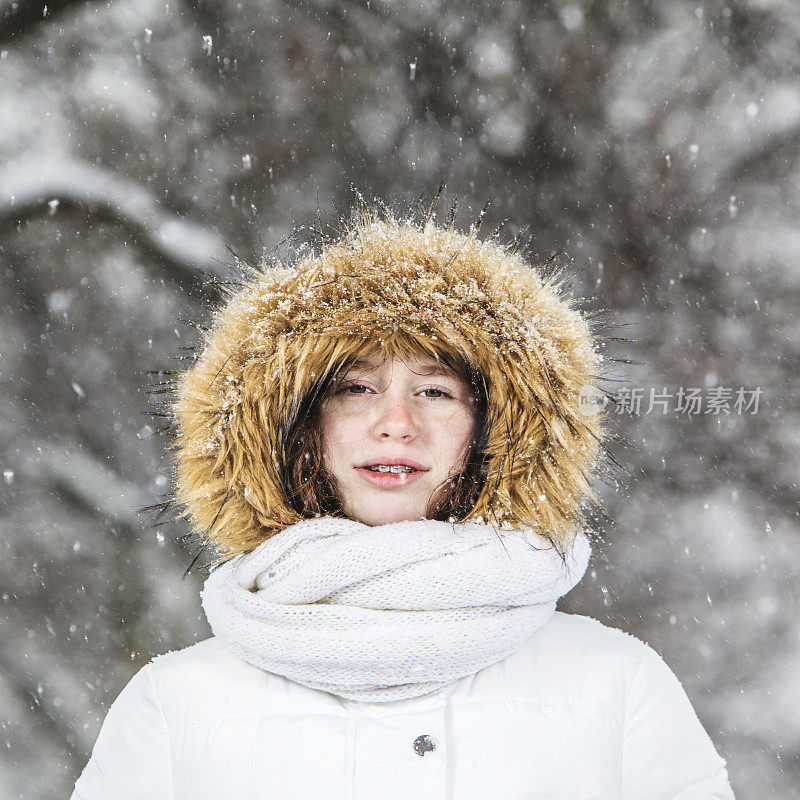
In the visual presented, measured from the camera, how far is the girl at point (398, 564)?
1.48 m

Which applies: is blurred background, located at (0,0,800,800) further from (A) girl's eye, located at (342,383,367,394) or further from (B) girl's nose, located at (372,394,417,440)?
(B) girl's nose, located at (372,394,417,440)

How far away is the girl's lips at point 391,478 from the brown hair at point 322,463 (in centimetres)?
6

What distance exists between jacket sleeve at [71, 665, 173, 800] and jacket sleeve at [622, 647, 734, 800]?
91cm

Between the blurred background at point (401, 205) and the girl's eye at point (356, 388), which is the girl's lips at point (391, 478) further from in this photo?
the blurred background at point (401, 205)

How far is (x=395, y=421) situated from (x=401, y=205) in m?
2.31

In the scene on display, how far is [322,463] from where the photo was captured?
175 centimetres

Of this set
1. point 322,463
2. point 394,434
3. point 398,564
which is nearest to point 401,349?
point 394,434

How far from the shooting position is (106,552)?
374 centimetres

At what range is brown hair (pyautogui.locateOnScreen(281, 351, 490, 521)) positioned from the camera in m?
1.68

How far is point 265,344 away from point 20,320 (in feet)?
8.11

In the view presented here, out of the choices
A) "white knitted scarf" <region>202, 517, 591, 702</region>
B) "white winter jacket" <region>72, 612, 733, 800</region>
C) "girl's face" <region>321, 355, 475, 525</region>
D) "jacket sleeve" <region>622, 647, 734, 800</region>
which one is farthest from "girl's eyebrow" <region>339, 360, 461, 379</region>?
"jacket sleeve" <region>622, 647, 734, 800</region>

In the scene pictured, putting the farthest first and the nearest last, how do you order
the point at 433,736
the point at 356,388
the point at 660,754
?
the point at 356,388
the point at 660,754
the point at 433,736

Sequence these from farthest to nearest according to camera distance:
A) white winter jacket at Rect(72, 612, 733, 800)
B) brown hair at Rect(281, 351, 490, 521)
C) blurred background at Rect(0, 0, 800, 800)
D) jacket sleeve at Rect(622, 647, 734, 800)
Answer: blurred background at Rect(0, 0, 800, 800) < brown hair at Rect(281, 351, 490, 521) < jacket sleeve at Rect(622, 647, 734, 800) < white winter jacket at Rect(72, 612, 733, 800)

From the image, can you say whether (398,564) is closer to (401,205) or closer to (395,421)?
(395,421)
